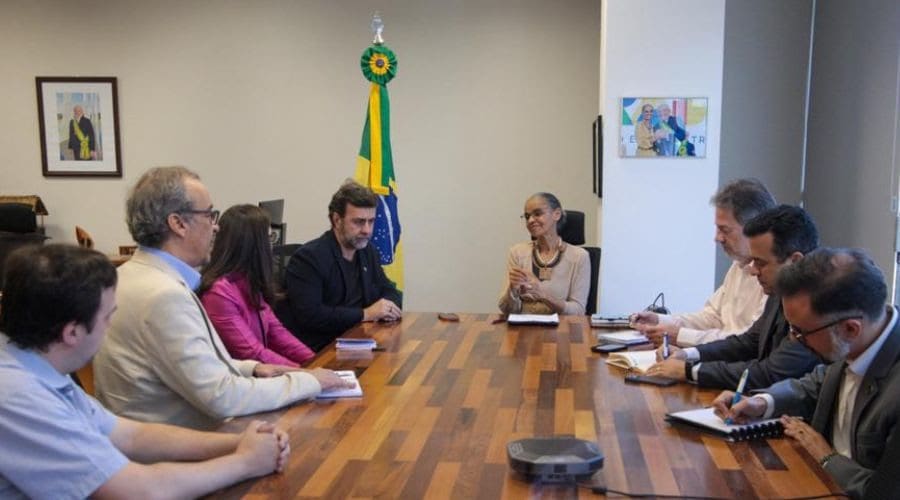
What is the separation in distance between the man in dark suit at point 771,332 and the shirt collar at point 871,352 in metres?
0.40

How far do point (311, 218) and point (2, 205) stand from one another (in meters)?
2.30

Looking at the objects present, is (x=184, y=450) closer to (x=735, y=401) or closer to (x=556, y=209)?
(x=735, y=401)

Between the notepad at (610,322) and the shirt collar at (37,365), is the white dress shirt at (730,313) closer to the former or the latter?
the notepad at (610,322)

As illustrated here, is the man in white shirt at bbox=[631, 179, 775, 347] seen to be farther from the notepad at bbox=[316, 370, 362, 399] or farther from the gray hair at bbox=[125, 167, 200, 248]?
the gray hair at bbox=[125, 167, 200, 248]

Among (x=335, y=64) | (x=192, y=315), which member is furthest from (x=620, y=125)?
(x=192, y=315)

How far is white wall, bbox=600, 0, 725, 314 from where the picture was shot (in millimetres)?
4535

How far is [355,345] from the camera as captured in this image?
10.00ft

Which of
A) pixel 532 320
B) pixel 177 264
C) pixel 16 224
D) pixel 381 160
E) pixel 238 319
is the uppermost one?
pixel 381 160

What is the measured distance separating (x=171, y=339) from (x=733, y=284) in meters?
2.31

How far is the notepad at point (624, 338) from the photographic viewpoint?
312cm

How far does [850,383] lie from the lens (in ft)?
6.89

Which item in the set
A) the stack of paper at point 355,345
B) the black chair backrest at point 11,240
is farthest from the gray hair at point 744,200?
the black chair backrest at point 11,240

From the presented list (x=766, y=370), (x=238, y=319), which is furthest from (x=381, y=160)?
(x=766, y=370)

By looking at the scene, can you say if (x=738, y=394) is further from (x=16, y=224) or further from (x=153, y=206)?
(x=16, y=224)
